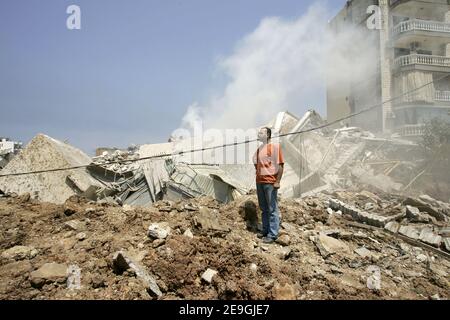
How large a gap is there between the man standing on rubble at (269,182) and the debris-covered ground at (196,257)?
19cm

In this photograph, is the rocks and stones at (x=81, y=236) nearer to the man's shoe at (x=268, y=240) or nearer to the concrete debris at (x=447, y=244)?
the man's shoe at (x=268, y=240)

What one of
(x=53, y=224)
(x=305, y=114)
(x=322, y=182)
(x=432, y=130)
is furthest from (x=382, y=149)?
(x=53, y=224)

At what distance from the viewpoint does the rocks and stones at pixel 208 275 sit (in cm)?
278

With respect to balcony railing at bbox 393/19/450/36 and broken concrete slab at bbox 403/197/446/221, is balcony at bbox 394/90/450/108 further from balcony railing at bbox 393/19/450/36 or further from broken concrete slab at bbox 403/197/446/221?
broken concrete slab at bbox 403/197/446/221

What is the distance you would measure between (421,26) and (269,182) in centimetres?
2144

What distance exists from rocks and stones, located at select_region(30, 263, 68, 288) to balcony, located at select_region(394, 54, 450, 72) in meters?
22.4

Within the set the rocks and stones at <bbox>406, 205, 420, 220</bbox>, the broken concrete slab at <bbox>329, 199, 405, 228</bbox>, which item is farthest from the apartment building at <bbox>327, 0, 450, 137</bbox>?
the broken concrete slab at <bbox>329, 199, 405, 228</bbox>

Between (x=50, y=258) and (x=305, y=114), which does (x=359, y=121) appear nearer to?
(x=305, y=114)

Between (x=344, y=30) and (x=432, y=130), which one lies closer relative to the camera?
(x=432, y=130)

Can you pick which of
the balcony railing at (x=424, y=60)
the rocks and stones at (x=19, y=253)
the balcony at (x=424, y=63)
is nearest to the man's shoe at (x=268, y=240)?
the rocks and stones at (x=19, y=253)

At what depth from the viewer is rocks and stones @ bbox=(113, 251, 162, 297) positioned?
263 cm

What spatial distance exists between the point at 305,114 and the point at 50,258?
14179 mm
